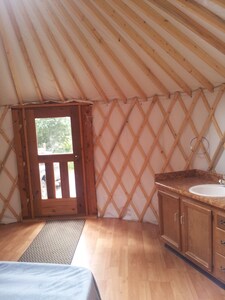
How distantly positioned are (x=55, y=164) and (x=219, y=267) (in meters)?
2.42

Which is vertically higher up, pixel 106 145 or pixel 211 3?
pixel 211 3

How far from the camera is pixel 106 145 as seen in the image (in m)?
3.45

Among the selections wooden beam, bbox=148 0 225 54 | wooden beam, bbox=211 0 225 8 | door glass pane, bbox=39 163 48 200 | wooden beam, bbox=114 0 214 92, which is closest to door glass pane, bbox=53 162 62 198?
door glass pane, bbox=39 163 48 200

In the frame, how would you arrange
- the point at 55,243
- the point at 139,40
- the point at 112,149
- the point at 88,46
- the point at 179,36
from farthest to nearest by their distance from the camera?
the point at 112,149 < the point at 55,243 < the point at 88,46 < the point at 139,40 < the point at 179,36

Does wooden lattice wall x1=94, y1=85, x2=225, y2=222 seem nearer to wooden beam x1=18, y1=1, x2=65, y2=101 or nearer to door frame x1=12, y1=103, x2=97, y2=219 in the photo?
door frame x1=12, y1=103, x2=97, y2=219

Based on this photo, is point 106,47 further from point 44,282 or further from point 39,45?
A: point 44,282

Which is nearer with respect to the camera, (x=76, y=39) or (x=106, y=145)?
(x=76, y=39)

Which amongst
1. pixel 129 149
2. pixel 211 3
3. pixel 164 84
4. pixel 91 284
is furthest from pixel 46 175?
pixel 211 3

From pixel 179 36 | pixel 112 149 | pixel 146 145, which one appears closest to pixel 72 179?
pixel 112 149

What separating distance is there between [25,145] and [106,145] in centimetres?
113

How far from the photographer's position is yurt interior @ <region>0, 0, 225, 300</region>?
181cm

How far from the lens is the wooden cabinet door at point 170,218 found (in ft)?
7.80

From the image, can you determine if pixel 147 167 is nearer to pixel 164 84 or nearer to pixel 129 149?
pixel 129 149

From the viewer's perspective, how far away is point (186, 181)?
8.66 feet
